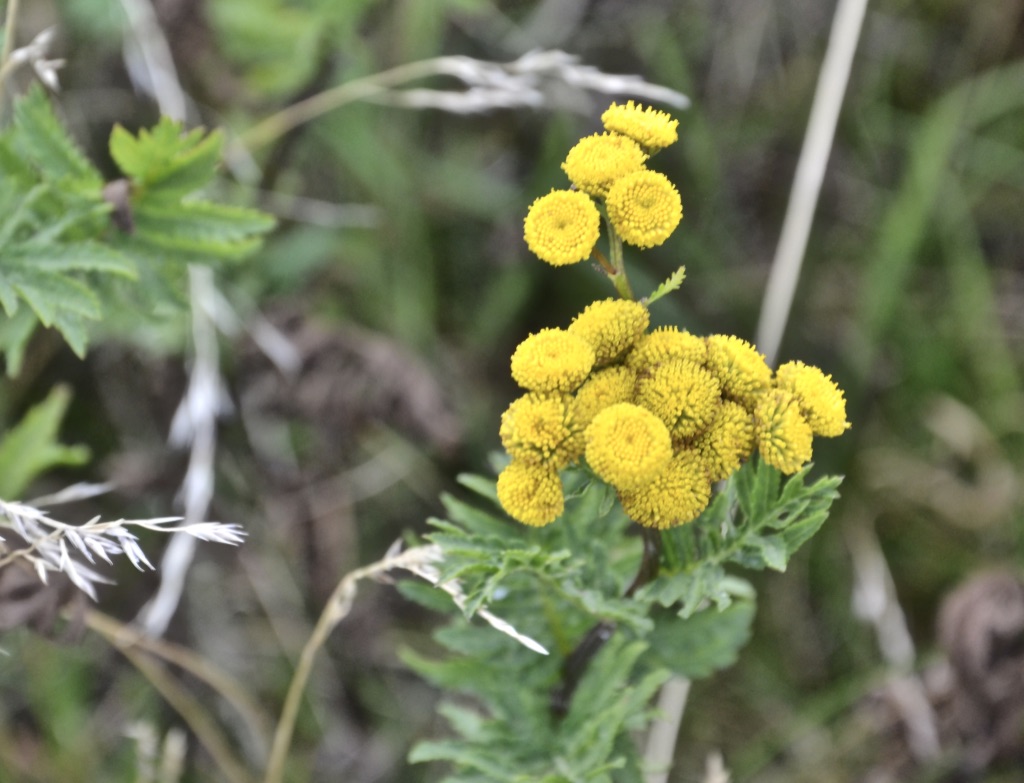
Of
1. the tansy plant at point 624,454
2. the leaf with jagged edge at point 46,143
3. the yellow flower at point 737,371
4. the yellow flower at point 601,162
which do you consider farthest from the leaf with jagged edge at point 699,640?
the leaf with jagged edge at point 46,143

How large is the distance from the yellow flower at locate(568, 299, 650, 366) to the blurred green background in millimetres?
1403

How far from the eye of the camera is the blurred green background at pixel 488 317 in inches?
116

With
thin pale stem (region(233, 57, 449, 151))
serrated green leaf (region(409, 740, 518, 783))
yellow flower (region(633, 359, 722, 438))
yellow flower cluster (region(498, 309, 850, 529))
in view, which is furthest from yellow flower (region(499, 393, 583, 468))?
thin pale stem (region(233, 57, 449, 151))

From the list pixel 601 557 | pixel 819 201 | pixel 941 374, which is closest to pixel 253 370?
pixel 601 557

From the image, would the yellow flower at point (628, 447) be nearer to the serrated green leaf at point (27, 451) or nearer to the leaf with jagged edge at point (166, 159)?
the leaf with jagged edge at point (166, 159)

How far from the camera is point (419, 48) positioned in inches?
137

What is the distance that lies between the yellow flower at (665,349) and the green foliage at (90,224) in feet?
3.35

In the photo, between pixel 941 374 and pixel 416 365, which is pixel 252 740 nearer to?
pixel 416 365

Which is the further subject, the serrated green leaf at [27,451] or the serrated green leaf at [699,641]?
the serrated green leaf at [27,451]

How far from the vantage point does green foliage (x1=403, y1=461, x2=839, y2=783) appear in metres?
1.44

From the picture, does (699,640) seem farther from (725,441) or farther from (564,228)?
(564,228)

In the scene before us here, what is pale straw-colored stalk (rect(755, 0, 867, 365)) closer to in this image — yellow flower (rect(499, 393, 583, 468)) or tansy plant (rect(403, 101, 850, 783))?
tansy plant (rect(403, 101, 850, 783))

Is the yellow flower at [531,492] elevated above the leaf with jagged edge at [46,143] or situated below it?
below

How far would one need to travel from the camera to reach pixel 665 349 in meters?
1.36
